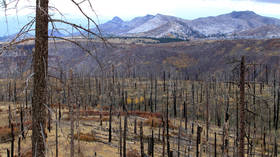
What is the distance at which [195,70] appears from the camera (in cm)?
9119

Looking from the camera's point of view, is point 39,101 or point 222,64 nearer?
point 39,101

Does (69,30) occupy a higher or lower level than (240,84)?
higher

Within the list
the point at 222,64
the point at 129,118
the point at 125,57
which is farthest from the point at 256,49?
the point at 129,118

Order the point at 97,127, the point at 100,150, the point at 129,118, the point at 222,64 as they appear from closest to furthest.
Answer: the point at 100,150
the point at 97,127
the point at 129,118
the point at 222,64

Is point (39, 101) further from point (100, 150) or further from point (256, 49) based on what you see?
point (256, 49)

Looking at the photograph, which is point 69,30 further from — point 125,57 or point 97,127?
point 125,57

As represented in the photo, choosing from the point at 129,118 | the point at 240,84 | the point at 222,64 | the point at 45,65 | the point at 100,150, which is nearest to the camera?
the point at 45,65

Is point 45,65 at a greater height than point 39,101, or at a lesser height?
greater

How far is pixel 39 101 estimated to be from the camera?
415cm

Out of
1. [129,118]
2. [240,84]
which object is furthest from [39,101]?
[129,118]

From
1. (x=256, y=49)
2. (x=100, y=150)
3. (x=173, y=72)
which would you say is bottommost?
(x=100, y=150)

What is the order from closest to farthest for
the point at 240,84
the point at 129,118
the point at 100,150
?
1. the point at 240,84
2. the point at 100,150
3. the point at 129,118

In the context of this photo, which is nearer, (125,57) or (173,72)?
(173,72)

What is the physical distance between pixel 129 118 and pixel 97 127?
5.49 m
